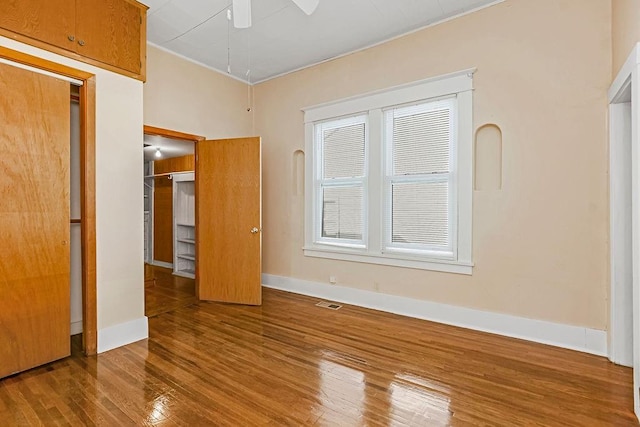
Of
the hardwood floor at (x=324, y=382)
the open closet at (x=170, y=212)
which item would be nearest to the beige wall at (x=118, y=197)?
the hardwood floor at (x=324, y=382)

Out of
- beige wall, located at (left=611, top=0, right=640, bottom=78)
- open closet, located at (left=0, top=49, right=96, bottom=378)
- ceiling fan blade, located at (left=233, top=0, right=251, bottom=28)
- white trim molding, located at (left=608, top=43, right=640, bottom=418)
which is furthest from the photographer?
white trim molding, located at (left=608, top=43, right=640, bottom=418)

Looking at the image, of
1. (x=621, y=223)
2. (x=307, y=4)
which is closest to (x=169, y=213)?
(x=307, y=4)

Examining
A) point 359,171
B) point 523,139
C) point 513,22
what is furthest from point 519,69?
point 359,171

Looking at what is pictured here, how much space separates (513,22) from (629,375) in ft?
9.75

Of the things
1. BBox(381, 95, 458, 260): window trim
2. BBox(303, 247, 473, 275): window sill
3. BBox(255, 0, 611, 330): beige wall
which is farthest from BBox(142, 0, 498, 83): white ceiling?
BBox(303, 247, 473, 275): window sill

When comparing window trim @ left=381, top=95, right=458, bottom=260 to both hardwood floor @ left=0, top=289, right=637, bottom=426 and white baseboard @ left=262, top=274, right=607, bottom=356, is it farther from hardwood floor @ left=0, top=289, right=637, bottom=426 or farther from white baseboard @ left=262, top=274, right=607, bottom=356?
hardwood floor @ left=0, top=289, right=637, bottom=426

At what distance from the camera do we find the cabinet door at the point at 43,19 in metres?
2.26

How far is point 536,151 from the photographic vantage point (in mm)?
2865

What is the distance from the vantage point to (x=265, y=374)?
7.62 feet

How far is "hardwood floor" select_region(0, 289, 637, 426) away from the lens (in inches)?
73.2

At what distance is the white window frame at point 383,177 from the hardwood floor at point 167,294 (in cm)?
173

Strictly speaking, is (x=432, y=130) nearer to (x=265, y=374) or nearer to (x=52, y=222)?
(x=265, y=374)

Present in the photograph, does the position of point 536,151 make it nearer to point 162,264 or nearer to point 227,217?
point 227,217

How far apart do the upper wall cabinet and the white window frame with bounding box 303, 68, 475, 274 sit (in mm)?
2067
